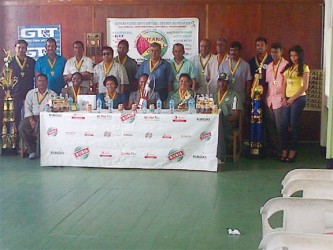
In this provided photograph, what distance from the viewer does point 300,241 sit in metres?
2.34

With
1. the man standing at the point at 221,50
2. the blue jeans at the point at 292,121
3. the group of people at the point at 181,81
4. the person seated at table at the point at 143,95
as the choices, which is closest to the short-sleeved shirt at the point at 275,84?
the group of people at the point at 181,81

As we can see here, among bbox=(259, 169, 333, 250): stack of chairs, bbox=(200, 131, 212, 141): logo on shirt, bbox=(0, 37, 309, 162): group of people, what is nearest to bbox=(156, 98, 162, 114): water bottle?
bbox=(0, 37, 309, 162): group of people

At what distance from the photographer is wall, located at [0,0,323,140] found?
8.91 metres

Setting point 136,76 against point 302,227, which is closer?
point 302,227

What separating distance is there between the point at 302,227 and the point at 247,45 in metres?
6.35

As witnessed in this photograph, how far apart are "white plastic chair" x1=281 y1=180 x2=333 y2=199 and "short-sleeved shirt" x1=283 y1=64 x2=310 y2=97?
4.48 metres

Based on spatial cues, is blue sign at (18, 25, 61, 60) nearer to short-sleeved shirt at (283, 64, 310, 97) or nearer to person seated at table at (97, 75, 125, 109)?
person seated at table at (97, 75, 125, 109)

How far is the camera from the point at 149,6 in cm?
922

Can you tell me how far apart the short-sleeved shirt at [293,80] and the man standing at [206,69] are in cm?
113

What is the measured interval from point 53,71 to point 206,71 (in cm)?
227

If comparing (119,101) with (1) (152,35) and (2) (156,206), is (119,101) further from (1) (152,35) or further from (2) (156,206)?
(2) (156,206)

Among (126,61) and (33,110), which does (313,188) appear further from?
(126,61)

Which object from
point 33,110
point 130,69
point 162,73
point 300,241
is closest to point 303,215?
point 300,241

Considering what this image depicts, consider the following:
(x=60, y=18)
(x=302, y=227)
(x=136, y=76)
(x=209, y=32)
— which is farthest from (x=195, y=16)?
(x=302, y=227)
